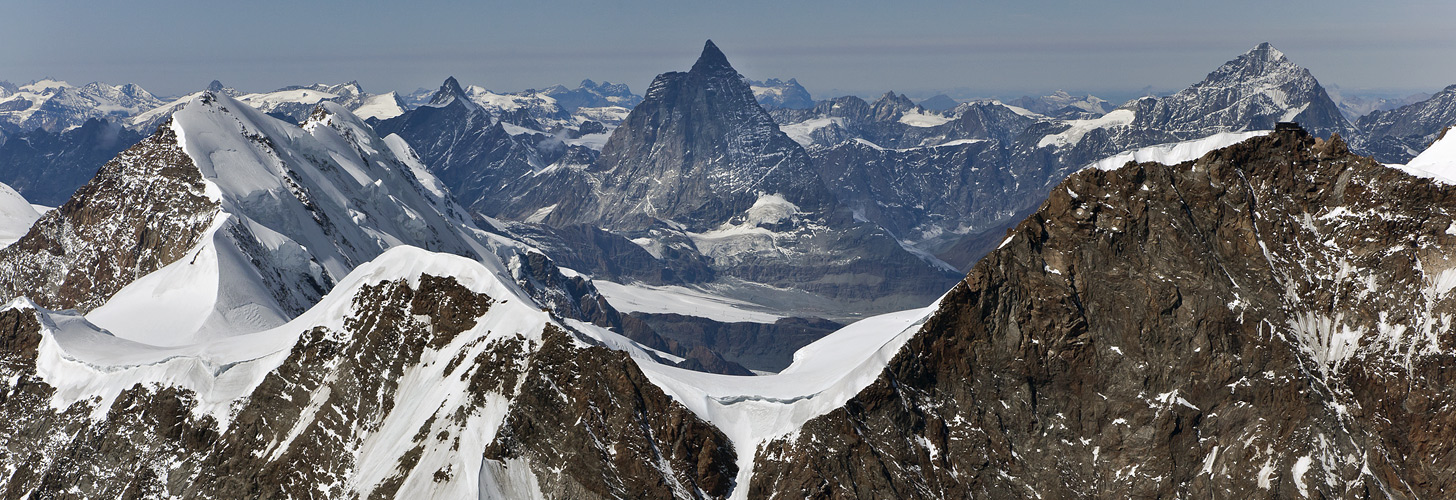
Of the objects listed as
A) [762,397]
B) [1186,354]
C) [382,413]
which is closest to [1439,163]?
[1186,354]

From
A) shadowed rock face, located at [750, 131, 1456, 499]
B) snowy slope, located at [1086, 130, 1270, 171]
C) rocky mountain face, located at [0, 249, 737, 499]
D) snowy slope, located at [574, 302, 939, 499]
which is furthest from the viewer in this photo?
snowy slope, located at [1086, 130, 1270, 171]

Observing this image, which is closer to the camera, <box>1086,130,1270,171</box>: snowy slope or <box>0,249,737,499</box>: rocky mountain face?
<box>0,249,737,499</box>: rocky mountain face

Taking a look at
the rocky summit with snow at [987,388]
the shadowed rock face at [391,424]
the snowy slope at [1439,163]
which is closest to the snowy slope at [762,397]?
the rocky summit with snow at [987,388]

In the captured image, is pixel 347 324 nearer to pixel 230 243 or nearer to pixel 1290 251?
pixel 230 243

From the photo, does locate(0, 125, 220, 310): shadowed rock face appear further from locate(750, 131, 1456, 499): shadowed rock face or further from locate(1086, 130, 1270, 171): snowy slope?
locate(1086, 130, 1270, 171): snowy slope

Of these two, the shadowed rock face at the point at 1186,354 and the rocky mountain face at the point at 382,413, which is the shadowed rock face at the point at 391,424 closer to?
the rocky mountain face at the point at 382,413

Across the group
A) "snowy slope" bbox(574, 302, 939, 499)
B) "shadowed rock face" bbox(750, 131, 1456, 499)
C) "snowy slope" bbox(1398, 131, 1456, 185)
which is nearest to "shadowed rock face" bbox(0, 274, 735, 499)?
"snowy slope" bbox(574, 302, 939, 499)
